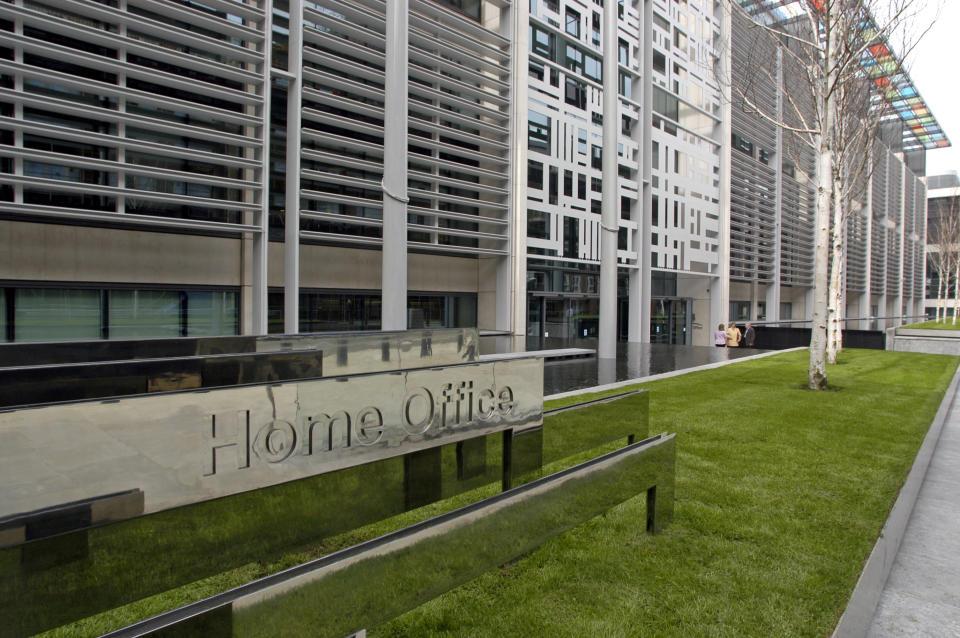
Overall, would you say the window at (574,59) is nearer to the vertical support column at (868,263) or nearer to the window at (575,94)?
the window at (575,94)

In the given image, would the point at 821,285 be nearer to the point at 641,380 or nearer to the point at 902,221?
the point at 641,380

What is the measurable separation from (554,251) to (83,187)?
14.3 meters

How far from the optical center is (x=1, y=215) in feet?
36.7

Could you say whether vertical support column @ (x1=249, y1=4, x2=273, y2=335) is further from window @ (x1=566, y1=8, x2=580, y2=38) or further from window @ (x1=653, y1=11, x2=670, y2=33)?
window @ (x1=653, y1=11, x2=670, y2=33)

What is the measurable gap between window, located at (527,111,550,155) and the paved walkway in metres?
16.4

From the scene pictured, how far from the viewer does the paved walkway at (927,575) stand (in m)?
3.04

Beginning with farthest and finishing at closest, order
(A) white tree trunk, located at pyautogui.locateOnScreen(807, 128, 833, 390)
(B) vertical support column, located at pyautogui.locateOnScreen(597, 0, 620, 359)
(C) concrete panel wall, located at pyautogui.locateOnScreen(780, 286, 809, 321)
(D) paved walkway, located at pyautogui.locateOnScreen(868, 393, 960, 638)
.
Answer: (C) concrete panel wall, located at pyautogui.locateOnScreen(780, 286, 809, 321), (B) vertical support column, located at pyautogui.locateOnScreen(597, 0, 620, 359), (A) white tree trunk, located at pyautogui.locateOnScreen(807, 128, 833, 390), (D) paved walkway, located at pyautogui.locateOnScreen(868, 393, 960, 638)

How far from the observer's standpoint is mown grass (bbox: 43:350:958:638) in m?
2.81

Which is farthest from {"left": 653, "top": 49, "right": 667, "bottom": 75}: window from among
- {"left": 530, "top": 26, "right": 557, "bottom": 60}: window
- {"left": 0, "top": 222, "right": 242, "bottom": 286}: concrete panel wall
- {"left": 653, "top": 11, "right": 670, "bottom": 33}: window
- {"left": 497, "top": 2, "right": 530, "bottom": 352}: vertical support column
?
{"left": 0, "top": 222, "right": 242, "bottom": 286}: concrete panel wall

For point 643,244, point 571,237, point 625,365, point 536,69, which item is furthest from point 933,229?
point 625,365

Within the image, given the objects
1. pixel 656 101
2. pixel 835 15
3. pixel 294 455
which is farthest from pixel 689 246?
pixel 294 455

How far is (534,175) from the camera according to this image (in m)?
20.0

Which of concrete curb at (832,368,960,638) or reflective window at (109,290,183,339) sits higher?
reflective window at (109,290,183,339)

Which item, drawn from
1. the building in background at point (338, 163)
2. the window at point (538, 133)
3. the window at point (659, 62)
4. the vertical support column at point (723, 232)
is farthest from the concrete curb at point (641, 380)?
the window at point (659, 62)
